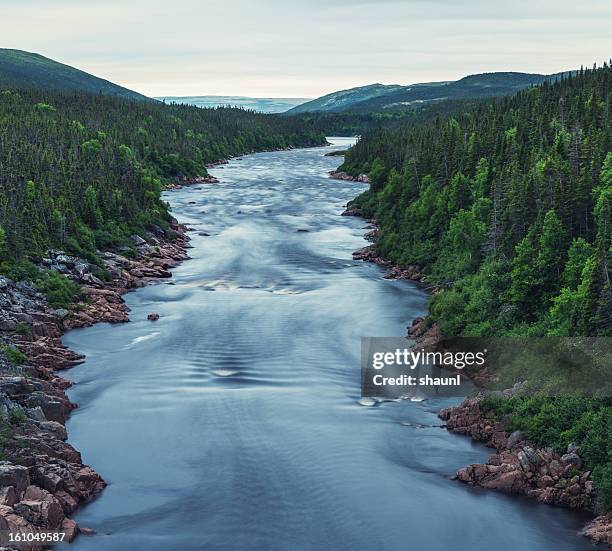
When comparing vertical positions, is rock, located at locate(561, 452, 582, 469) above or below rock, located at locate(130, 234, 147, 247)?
below

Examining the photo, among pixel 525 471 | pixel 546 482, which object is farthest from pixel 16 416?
pixel 546 482

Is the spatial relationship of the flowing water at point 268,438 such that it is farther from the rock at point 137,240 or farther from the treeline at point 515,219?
the rock at point 137,240

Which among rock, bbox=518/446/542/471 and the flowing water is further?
rock, bbox=518/446/542/471

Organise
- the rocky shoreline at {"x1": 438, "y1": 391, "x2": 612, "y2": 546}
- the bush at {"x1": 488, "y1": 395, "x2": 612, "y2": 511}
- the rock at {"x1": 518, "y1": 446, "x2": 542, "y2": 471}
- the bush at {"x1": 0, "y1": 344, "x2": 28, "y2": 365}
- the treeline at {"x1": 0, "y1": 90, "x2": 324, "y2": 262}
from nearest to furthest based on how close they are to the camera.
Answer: the rocky shoreline at {"x1": 438, "y1": 391, "x2": 612, "y2": 546} < the bush at {"x1": 488, "y1": 395, "x2": 612, "y2": 511} < the rock at {"x1": 518, "y1": 446, "x2": 542, "y2": 471} < the bush at {"x1": 0, "y1": 344, "x2": 28, "y2": 365} < the treeline at {"x1": 0, "y1": 90, "x2": 324, "y2": 262}

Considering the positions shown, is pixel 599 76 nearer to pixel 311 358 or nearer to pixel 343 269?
pixel 343 269

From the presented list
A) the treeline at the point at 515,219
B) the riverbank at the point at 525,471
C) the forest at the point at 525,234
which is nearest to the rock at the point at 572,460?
the riverbank at the point at 525,471
